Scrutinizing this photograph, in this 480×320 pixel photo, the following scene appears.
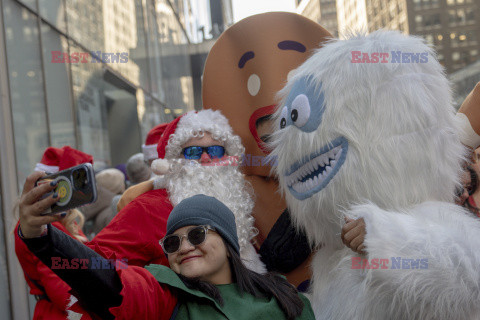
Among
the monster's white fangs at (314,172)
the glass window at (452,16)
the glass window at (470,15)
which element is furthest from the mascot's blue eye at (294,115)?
the glass window at (470,15)

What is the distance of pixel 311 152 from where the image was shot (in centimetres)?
→ 208

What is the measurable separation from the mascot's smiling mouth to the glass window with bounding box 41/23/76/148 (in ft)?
13.8

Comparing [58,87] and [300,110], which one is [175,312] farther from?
[58,87]

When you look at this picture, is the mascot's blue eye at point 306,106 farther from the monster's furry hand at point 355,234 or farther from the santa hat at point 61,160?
the santa hat at point 61,160

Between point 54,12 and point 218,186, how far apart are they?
4390 millimetres

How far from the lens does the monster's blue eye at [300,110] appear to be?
2104mm

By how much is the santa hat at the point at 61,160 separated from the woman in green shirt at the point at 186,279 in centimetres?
161

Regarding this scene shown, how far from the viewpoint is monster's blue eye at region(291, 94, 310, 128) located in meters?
2.10

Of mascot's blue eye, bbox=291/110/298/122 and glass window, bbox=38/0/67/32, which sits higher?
glass window, bbox=38/0/67/32

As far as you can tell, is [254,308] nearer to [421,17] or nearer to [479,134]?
[479,134]

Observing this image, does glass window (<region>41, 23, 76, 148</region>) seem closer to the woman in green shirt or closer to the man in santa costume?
the man in santa costume

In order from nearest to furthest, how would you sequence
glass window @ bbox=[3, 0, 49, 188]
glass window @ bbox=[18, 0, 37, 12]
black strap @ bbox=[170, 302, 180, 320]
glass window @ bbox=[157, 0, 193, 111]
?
black strap @ bbox=[170, 302, 180, 320] → glass window @ bbox=[3, 0, 49, 188] → glass window @ bbox=[18, 0, 37, 12] → glass window @ bbox=[157, 0, 193, 111]

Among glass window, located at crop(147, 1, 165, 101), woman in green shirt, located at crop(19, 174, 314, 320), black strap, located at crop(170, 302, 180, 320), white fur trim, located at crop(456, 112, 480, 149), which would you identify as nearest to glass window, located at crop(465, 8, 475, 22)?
white fur trim, located at crop(456, 112, 480, 149)

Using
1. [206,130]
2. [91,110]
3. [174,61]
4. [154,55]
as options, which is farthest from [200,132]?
[174,61]
